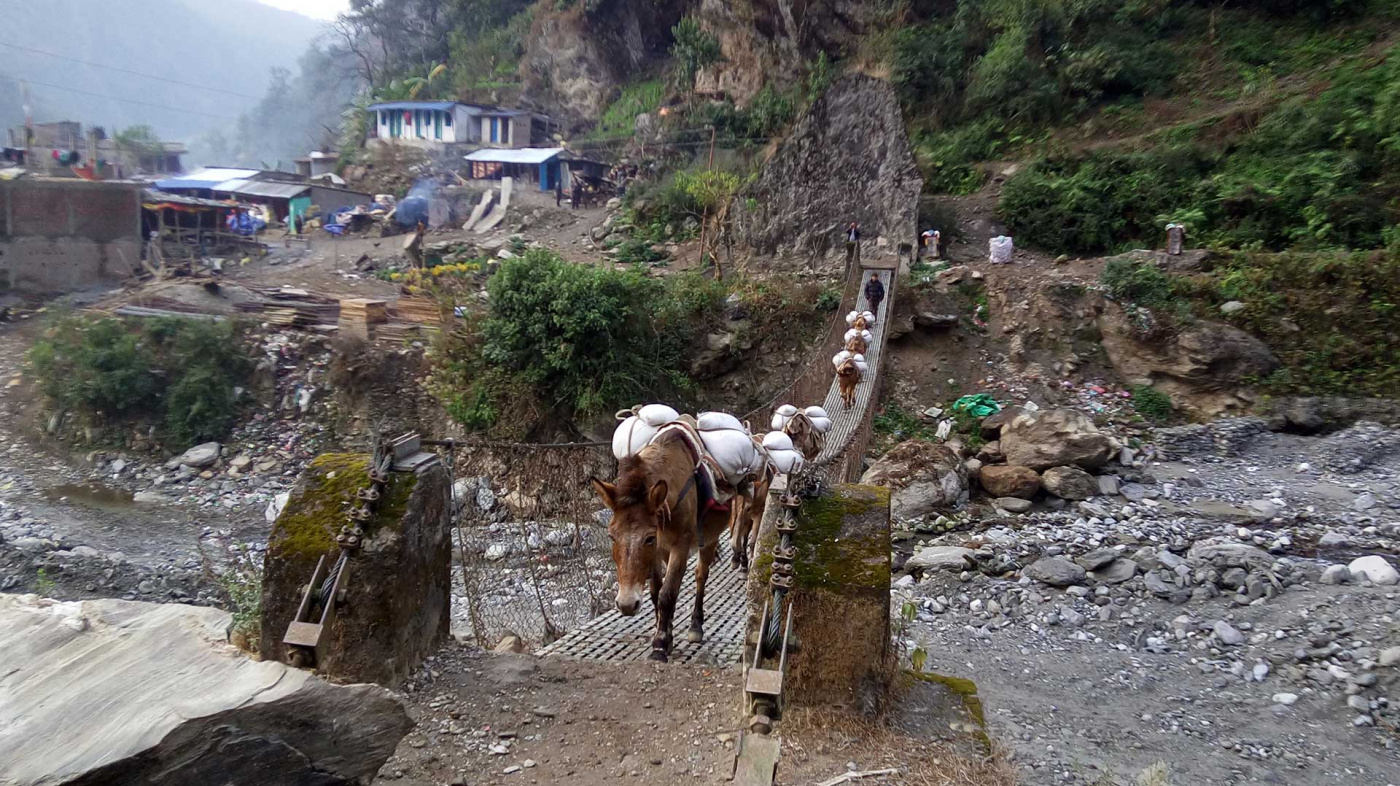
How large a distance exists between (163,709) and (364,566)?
1.02m

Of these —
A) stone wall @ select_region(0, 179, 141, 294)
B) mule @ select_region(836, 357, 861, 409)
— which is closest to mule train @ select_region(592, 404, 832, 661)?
mule @ select_region(836, 357, 861, 409)

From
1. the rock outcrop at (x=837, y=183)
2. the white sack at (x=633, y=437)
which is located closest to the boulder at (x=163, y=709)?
the white sack at (x=633, y=437)

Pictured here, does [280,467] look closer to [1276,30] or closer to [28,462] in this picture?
[28,462]

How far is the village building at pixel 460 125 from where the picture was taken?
26312mm

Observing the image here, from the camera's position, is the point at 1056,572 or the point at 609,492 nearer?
the point at 609,492

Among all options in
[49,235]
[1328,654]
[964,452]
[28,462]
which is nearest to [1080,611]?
[1328,654]

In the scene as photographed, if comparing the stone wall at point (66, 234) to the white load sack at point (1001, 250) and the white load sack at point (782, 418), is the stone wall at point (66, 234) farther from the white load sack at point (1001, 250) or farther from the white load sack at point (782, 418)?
the white load sack at point (782, 418)

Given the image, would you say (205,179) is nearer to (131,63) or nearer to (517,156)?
(517,156)

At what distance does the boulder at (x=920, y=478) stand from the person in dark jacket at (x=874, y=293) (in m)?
2.87

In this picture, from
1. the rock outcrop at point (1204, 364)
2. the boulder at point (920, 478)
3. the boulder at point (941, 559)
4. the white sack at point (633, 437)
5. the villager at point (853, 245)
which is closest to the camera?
the white sack at point (633, 437)

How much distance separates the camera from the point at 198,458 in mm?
12641

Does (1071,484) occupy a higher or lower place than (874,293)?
lower

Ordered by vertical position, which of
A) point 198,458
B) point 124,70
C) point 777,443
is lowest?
point 198,458

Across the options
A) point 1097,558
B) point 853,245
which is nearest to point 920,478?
point 1097,558
